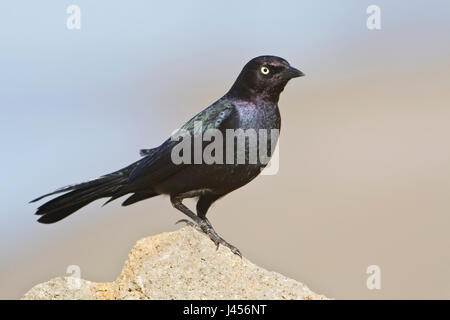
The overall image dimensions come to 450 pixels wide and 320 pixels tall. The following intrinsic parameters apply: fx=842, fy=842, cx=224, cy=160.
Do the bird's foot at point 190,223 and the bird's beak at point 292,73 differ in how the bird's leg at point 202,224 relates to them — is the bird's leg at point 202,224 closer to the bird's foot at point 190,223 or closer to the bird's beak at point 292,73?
the bird's foot at point 190,223

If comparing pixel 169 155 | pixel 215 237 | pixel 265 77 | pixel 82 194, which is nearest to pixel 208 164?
pixel 169 155

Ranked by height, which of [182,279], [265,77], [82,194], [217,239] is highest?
[265,77]

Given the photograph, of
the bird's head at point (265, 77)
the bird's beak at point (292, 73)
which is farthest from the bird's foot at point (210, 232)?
the bird's beak at point (292, 73)

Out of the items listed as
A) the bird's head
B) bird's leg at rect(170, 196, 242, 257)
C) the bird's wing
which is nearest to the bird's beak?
the bird's head

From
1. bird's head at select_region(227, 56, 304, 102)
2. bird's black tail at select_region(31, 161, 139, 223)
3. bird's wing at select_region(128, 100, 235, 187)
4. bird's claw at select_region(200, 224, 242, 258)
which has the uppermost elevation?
bird's head at select_region(227, 56, 304, 102)

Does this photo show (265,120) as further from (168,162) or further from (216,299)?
(216,299)

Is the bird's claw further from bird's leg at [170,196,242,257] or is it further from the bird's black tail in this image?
the bird's black tail

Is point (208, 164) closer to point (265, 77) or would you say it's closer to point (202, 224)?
point (202, 224)
